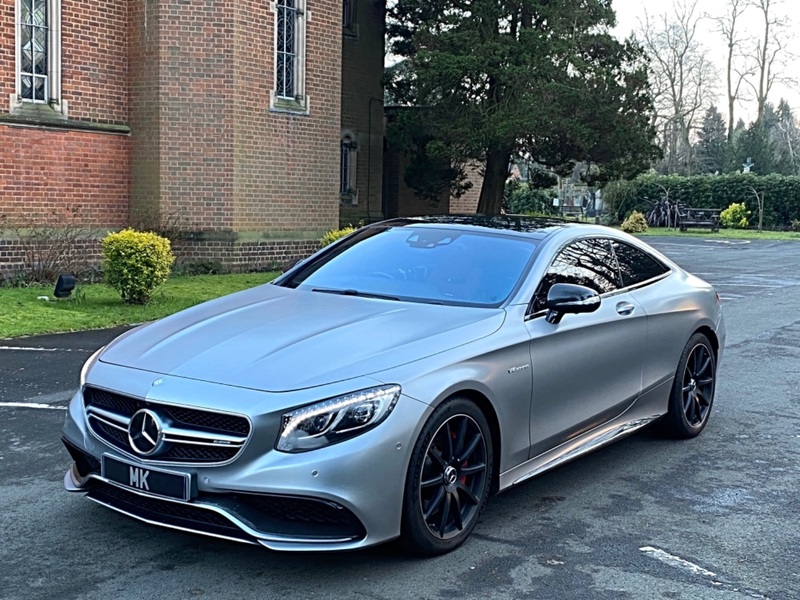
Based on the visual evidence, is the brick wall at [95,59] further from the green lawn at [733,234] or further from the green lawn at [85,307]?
the green lawn at [733,234]

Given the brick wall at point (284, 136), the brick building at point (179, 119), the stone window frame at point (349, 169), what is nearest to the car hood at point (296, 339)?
the brick building at point (179, 119)

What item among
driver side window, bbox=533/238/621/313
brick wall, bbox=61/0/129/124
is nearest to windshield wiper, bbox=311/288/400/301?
driver side window, bbox=533/238/621/313

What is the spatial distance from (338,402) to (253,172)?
1508cm

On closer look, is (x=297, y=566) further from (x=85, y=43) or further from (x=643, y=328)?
(x=85, y=43)

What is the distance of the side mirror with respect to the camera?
498 centimetres

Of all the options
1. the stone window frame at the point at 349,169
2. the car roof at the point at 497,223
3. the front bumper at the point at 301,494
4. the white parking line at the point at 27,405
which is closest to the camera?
the front bumper at the point at 301,494

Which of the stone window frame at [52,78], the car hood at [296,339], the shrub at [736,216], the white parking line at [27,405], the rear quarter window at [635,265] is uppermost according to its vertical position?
the stone window frame at [52,78]

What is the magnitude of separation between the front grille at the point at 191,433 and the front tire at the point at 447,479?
2.47ft

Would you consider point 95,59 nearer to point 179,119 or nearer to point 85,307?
point 179,119

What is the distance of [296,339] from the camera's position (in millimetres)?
4391

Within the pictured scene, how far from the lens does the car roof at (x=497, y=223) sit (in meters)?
5.73

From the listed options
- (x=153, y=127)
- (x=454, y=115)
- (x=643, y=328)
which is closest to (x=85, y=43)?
(x=153, y=127)

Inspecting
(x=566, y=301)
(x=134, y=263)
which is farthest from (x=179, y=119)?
(x=566, y=301)

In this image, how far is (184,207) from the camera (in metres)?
18.0
